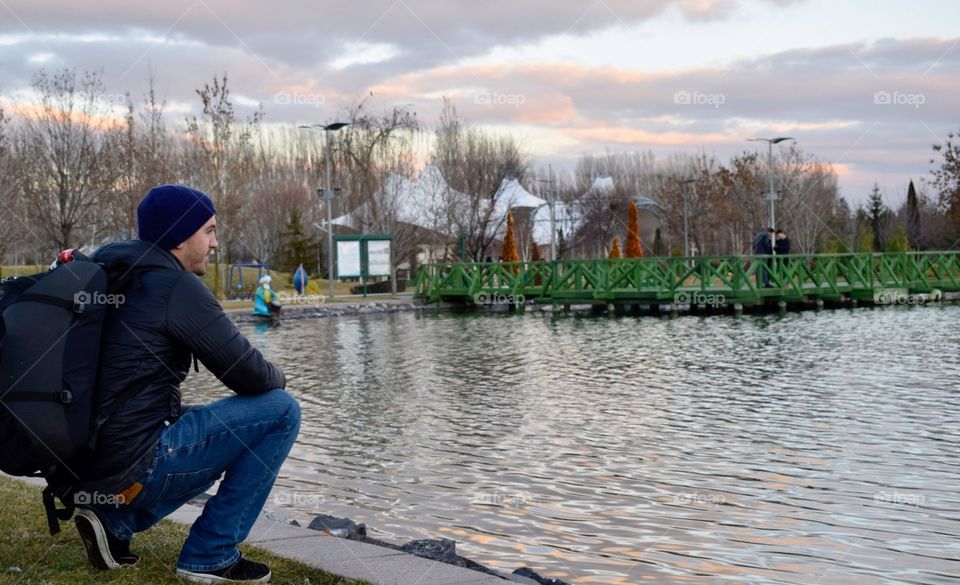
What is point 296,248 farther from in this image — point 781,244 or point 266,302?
point 781,244

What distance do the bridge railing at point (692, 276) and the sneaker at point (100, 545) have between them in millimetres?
26998

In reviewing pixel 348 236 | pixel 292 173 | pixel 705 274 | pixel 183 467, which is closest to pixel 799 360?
pixel 183 467

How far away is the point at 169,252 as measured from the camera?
4.07 m

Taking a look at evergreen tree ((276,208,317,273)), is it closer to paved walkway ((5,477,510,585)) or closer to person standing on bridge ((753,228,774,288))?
person standing on bridge ((753,228,774,288))

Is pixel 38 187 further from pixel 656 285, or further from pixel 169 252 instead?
pixel 169 252

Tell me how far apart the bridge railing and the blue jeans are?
26.9 metres

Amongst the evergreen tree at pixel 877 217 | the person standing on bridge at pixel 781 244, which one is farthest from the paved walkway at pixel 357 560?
the evergreen tree at pixel 877 217

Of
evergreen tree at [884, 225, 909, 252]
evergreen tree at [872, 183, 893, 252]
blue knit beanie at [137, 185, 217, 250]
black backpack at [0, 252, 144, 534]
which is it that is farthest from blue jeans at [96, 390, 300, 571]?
evergreen tree at [872, 183, 893, 252]

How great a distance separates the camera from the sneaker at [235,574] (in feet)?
13.6

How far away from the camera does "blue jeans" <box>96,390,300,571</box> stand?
402cm

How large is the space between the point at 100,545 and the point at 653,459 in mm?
5117

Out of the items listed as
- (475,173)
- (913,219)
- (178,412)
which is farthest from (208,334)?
(913,219)

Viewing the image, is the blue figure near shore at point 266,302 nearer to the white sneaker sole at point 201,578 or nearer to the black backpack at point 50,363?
the white sneaker sole at point 201,578

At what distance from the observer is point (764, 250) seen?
3259cm
